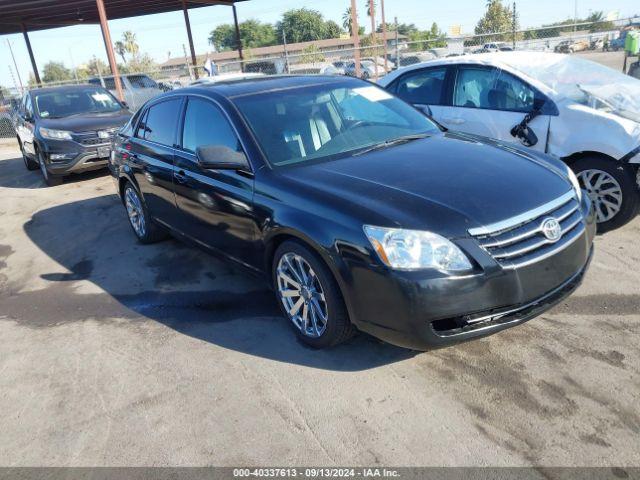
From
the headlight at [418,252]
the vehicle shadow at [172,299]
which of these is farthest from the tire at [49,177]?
the headlight at [418,252]

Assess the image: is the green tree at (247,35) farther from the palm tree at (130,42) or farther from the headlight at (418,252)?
the headlight at (418,252)

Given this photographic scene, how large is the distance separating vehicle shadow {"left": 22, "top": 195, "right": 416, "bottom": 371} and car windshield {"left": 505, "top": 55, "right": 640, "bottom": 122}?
10.8 feet

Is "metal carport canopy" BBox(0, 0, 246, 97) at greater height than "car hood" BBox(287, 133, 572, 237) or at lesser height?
greater

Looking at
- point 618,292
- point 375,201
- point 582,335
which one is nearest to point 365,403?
point 375,201

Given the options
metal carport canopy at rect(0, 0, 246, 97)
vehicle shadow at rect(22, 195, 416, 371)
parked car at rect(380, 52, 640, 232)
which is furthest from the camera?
metal carport canopy at rect(0, 0, 246, 97)

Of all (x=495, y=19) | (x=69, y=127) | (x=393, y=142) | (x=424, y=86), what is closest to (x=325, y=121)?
(x=393, y=142)

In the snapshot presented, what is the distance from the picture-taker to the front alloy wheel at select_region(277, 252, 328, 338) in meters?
3.18

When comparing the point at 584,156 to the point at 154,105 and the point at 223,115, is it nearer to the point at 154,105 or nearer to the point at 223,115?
the point at 223,115

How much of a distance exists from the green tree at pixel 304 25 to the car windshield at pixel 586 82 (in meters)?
84.3

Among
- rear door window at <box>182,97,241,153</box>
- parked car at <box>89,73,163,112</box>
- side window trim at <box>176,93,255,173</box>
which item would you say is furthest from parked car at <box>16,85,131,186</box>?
parked car at <box>89,73,163,112</box>

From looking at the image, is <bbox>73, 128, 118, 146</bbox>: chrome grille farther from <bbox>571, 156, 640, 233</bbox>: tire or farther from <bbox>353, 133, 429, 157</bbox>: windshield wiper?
<bbox>571, 156, 640, 233</bbox>: tire

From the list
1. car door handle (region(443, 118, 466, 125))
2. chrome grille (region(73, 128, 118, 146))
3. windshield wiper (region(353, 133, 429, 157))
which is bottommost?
chrome grille (region(73, 128, 118, 146))

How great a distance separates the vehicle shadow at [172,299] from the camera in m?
3.39

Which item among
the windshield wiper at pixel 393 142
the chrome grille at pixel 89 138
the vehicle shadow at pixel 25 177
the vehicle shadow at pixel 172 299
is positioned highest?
the windshield wiper at pixel 393 142
